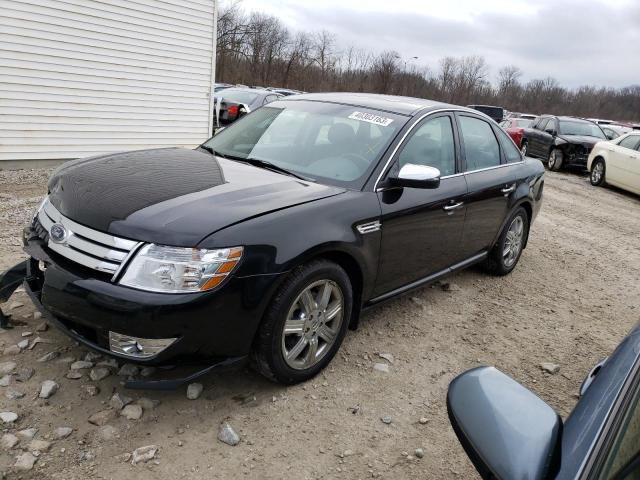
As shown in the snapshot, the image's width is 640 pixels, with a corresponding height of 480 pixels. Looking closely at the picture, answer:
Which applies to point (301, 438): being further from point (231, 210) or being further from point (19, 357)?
point (19, 357)

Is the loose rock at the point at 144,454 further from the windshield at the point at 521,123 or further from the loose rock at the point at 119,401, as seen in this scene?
the windshield at the point at 521,123

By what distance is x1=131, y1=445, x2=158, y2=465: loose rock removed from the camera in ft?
Result: 7.88

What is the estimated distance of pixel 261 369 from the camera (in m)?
2.84

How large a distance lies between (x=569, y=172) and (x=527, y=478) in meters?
15.9

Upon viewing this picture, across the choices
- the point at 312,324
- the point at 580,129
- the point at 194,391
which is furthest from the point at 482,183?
the point at 580,129

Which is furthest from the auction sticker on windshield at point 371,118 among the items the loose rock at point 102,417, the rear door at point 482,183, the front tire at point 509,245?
→ the loose rock at point 102,417

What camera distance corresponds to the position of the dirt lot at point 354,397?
2.46 m

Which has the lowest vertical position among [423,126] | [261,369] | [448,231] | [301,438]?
[301,438]

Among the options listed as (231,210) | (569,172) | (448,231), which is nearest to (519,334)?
(448,231)

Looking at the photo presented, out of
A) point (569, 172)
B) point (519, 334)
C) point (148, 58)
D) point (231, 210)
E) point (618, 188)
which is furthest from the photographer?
point (569, 172)

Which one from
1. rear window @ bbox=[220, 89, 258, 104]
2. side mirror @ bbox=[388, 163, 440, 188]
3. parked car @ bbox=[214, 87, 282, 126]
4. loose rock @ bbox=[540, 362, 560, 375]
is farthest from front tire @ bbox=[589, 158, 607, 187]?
side mirror @ bbox=[388, 163, 440, 188]

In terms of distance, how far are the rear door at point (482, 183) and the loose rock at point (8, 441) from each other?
3330 millimetres

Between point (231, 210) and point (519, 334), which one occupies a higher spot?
point (231, 210)

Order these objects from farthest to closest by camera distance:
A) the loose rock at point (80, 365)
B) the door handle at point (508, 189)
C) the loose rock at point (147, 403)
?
the door handle at point (508, 189), the loose rock at point (80, 365), the loose rock at point (147, 403)
